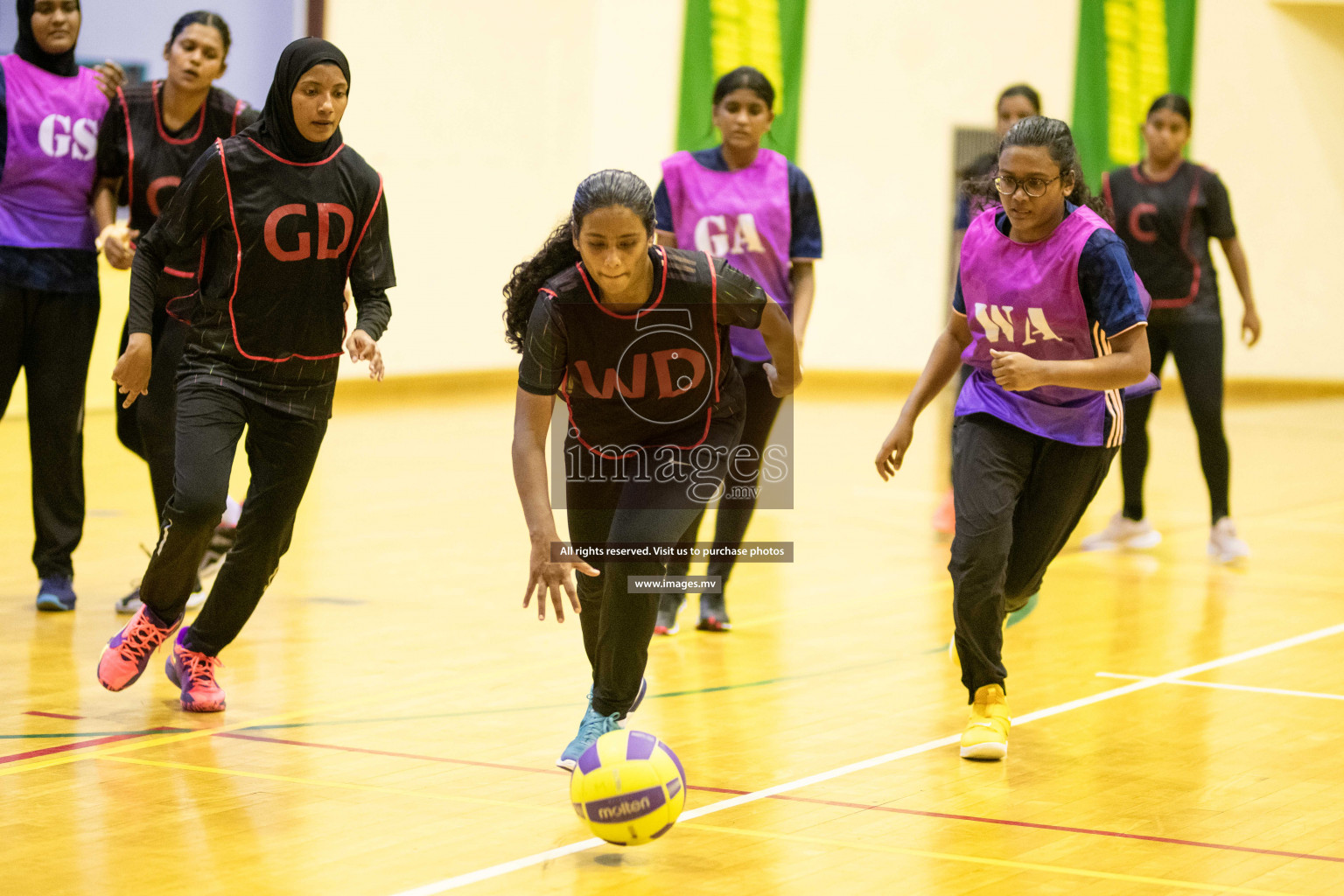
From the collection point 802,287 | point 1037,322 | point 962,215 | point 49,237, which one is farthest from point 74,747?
point 962,215

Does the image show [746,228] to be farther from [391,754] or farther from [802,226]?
[391,754]

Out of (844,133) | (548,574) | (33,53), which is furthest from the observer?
(844,133)

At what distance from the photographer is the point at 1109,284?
4934 mm

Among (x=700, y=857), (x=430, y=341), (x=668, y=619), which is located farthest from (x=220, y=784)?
(x=430, y=341)

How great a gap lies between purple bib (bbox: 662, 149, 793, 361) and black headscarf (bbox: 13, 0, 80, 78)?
2.31 m

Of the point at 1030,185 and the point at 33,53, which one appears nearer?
the point at 1030,185

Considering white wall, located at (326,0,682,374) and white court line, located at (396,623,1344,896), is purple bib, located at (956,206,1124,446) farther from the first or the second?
white wall, located at (326,0,682,374)

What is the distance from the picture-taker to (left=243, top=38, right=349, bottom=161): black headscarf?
16.9 feet

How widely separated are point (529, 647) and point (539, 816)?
7.05 ft

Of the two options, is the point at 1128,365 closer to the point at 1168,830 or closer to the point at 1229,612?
the point at 1168,830

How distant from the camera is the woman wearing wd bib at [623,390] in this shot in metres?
4.43

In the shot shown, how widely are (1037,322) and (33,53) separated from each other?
3989 millimetres

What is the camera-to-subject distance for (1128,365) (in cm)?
486

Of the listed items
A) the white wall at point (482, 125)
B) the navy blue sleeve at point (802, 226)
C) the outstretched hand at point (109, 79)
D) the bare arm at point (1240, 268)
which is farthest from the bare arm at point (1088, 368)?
the white wall at point (482, 125)
